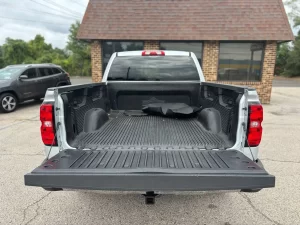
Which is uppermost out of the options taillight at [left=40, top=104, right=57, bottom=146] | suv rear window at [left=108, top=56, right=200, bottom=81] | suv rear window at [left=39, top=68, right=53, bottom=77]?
suv rear window at [left=108, top=56, right=200, bottom=81]

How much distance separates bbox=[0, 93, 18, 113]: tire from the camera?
8039 millimetres

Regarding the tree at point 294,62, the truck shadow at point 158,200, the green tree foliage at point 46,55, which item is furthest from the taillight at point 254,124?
the tree at point 294,62

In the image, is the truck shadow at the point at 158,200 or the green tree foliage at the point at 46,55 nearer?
the truck shadow at the point at 158,200

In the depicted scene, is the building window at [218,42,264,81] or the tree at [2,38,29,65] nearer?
the building window at [218,42,264,81]

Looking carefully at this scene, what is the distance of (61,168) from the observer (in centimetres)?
176

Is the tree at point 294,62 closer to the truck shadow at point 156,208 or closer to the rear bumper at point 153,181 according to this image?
the truck shadow at point 156,208

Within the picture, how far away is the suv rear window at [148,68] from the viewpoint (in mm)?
4023

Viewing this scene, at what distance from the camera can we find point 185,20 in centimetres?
1022

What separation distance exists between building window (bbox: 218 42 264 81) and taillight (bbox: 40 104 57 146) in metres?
9.50

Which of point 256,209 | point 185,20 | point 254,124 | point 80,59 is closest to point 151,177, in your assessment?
point 254,124

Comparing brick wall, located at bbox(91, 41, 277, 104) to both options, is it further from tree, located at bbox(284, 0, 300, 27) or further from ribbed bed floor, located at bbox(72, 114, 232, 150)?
tree, located at bbox(284, 0, 300, 27)

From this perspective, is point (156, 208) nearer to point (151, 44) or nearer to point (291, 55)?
point (151, 44)

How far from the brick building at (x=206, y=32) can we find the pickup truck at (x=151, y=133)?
6.45 m

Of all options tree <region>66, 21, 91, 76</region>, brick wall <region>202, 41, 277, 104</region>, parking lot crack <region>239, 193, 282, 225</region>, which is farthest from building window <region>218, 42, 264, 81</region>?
tree <region>66, 21, 91, 76</region>
